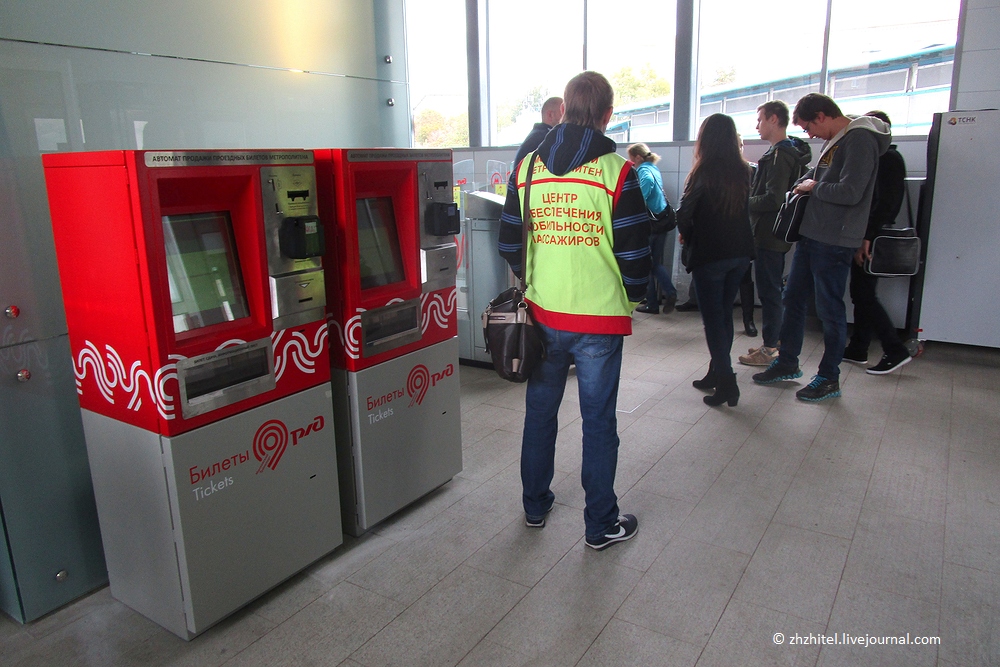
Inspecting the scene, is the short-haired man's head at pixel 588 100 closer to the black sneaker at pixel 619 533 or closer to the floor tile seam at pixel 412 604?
the black sneaker at pixel 619 533

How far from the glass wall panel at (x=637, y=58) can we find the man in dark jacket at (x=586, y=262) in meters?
5.21

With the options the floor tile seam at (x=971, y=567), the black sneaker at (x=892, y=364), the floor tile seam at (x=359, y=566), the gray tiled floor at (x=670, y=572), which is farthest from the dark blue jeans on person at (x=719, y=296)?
the floor tile seam at (x=359, y=566)

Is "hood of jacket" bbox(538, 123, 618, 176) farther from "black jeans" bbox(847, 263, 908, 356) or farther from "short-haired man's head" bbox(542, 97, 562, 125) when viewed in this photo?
"black jeans" bbox(847, 263, 908, 356)

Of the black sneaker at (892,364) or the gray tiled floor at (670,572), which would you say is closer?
the gray tiled floor at (670,572)

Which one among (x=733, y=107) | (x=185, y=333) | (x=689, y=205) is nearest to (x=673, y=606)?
(x=185, y=333)

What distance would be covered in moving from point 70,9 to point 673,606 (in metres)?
2.56

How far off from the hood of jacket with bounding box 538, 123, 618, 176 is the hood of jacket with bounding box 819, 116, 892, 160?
196 cm

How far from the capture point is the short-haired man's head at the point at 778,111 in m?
4.16

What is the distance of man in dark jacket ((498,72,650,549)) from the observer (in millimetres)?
2225

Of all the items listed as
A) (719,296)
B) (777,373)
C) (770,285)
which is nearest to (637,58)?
(770,285)

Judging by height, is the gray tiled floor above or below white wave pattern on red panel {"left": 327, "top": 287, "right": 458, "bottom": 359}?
below

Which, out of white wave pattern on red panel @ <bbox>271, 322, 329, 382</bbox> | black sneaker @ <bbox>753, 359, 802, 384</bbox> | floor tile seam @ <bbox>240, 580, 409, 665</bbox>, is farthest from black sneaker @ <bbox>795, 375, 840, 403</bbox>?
white wave pattern on red panel @ <bbox>271, 322, 329, 382</bbox>

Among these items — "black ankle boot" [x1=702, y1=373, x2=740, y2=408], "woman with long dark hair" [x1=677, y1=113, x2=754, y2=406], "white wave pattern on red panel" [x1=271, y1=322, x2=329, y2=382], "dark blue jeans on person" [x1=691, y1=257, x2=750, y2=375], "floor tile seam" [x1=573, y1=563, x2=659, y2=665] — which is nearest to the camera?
"floor tile seam" [x1=573, y1=563, x2=659, y2=665]

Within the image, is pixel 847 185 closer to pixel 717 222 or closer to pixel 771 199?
pixel 717 222
